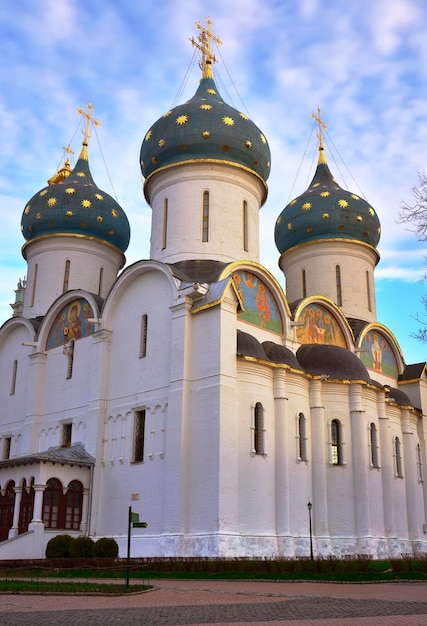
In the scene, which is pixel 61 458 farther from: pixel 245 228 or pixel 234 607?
pixel 234 607

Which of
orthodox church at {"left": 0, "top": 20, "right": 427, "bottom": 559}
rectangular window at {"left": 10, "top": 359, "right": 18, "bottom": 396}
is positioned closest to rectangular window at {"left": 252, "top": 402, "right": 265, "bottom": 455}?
orthodox church at {"left": 0, "top": 20, "right": 427, "bottom": 559}

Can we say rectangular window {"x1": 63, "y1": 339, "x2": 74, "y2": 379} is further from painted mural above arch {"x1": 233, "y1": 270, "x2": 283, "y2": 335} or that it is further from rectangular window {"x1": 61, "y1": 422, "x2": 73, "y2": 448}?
painted mural above arch {"x1": 233, "y1": 270, "x2": 283, "y2": 335}

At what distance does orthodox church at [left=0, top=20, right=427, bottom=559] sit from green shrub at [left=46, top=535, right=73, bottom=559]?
1.74ft

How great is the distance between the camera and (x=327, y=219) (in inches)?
1012

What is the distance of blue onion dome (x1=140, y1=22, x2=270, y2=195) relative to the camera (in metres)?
21.6

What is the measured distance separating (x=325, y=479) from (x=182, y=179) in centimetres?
1023

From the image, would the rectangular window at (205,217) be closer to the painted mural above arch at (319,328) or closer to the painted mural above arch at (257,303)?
the painted mural above arch at (257,303)

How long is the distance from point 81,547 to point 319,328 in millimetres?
10054

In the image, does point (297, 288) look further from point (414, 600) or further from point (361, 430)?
point (414, 600)

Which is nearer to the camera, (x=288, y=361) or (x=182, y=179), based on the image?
(x=288, y=361)

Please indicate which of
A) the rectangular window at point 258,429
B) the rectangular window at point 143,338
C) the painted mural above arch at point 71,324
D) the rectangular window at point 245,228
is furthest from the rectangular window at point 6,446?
the rectangular window at point 245,228

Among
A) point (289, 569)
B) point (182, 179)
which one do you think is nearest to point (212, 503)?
point (289, 569)

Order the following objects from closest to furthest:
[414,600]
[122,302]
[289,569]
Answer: [414,600], [289,569], [122,302]

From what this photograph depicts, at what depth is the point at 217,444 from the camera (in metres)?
15.9
